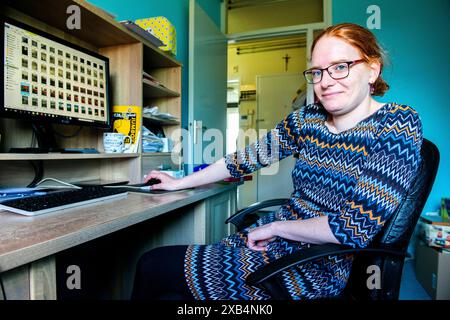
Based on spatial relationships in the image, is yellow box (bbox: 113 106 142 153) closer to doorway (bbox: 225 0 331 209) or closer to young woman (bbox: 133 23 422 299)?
young woman (bbox: 133 23 422 299)

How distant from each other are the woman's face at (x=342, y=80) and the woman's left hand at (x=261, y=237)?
399mm

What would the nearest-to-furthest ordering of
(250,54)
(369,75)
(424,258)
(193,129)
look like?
1. (369,75)
2. (424,258)
3. (193,129)
4. (250,54)

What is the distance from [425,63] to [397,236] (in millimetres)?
2403

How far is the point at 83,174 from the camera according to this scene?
1.36 meters

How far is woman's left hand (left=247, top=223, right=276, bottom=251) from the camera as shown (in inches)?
31.1

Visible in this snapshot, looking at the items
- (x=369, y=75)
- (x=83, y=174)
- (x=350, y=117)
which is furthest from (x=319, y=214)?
(x=83, y=174)

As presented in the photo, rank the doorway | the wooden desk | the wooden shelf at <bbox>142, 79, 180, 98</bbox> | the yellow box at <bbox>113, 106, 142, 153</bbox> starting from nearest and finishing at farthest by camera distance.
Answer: the wooden desk
the yellow box at <bbox>113, 106, 142, 153</bbox>
the wooden shelf at <bbox>142, 79, 180, 98</bbox>
the doorway

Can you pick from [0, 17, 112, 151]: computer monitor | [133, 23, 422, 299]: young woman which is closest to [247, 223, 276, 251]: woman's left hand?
[133, 23, 422, 299]: young woman

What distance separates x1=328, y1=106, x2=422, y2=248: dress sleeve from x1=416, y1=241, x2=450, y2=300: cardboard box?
149 cm

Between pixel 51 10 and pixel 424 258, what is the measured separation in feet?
8.43

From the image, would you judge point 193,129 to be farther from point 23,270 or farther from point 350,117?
point 23,270

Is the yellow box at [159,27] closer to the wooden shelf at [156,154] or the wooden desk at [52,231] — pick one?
the wooden shelf at [156,154]

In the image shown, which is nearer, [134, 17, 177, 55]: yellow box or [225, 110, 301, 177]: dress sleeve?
[225, 110, 301, 177]: dress sleeve
